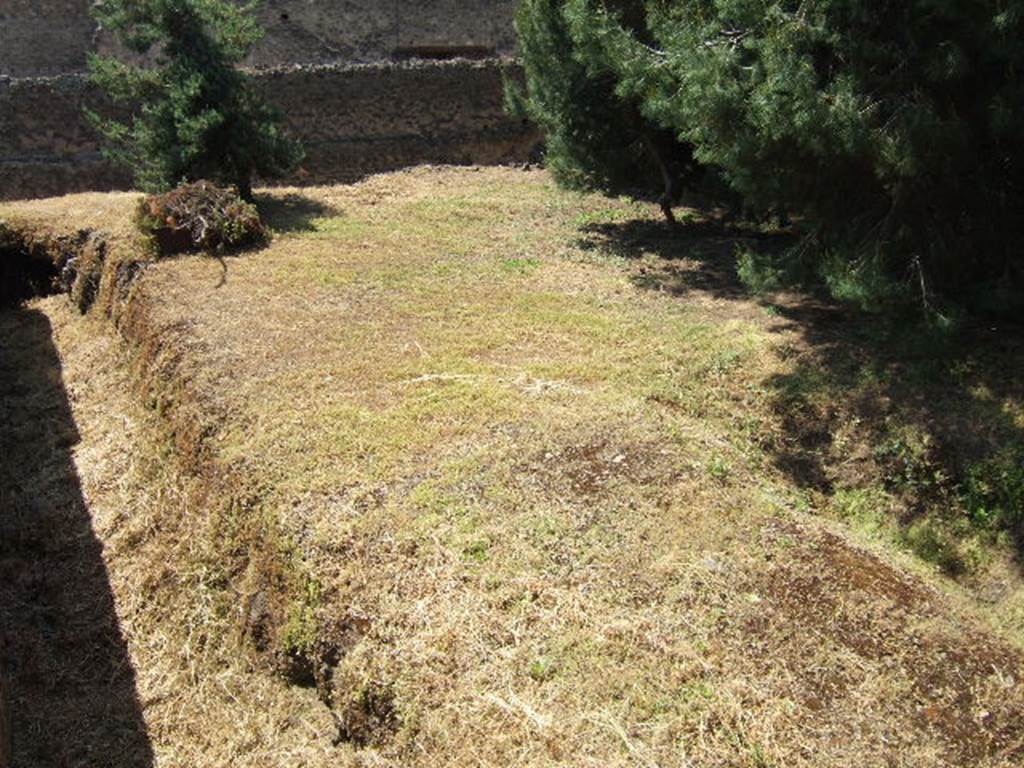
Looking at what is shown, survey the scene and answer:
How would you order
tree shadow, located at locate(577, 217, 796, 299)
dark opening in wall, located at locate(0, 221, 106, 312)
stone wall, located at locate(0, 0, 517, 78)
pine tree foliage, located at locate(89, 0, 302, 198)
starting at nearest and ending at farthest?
tree shadow, located at locate(577, 217, 796, 299) < dark opening in wall, located at locate(0, 221, 106, 312) < pine tree foliage, located at locate(89, 0, 302, 198) < stone wall, located at locate(0, 0, 517, 78)

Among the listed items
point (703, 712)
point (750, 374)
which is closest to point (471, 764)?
point (703, 712)

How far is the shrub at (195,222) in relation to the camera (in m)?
9.58

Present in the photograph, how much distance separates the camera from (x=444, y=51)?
2217 cm

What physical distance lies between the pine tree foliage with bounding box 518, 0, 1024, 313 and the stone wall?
1511 centimetres

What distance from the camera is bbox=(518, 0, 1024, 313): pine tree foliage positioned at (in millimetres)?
5562

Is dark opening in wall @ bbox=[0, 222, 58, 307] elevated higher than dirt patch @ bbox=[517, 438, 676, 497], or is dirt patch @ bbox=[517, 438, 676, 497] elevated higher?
dirt patch @ bbox=[517, 438, 676, 497]

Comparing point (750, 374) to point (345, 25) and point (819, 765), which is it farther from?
point (345, 25)

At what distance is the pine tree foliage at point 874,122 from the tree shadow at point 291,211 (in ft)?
16.9

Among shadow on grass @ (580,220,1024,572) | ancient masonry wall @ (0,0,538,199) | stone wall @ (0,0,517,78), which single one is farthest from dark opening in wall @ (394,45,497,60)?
shadow on grass @ (580,220,1024,572)

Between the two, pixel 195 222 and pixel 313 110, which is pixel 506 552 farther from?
pixel 313 110

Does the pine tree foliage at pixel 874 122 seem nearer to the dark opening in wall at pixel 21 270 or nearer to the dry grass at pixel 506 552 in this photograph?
the dry grass at pixel 506 552

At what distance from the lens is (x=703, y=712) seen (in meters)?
3.63

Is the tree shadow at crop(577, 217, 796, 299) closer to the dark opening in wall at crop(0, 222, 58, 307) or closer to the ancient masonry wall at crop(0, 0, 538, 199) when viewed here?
the ancient masonry wall at crop(0, 0, 538, 199)

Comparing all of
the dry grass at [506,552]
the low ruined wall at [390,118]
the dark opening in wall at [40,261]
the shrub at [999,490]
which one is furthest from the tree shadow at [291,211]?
the shrub at [999,490]
